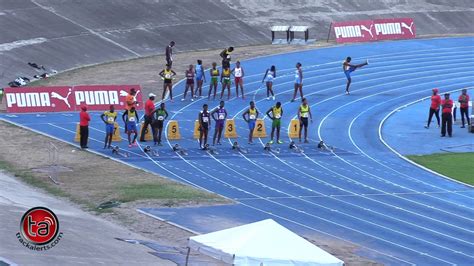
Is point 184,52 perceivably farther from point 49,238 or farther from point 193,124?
point 49,238

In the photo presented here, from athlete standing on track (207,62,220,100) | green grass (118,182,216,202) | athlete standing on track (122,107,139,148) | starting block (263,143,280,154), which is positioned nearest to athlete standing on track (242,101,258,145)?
starting block (263,143,280,154)

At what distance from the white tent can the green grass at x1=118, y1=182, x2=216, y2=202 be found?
8.78 meters

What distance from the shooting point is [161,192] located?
94.9 ft

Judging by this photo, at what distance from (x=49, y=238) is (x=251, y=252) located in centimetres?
356

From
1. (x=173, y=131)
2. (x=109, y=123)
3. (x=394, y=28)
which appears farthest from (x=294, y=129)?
(x=394, y=28)

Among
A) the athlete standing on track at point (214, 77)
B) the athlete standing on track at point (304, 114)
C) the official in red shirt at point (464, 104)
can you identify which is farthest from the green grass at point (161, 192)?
the official in red shirt at point (464, 104)

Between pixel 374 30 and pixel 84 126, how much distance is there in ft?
88.8

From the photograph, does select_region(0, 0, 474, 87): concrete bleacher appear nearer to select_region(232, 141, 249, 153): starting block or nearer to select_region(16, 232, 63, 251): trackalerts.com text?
select_region(232, 141, 249, 153): starting block

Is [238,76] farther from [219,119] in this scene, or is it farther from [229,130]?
[219,119]

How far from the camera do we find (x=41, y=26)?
1967 inches

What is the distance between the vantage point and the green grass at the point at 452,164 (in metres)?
32.8

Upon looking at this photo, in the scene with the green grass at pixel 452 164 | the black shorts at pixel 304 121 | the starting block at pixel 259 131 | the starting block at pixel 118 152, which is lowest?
the green grass at pixel 452 164

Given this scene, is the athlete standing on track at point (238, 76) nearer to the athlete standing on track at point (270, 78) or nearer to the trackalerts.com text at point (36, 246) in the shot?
the athlete standing on track at point (270, 78)

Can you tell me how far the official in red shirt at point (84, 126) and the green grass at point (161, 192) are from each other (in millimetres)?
4360
